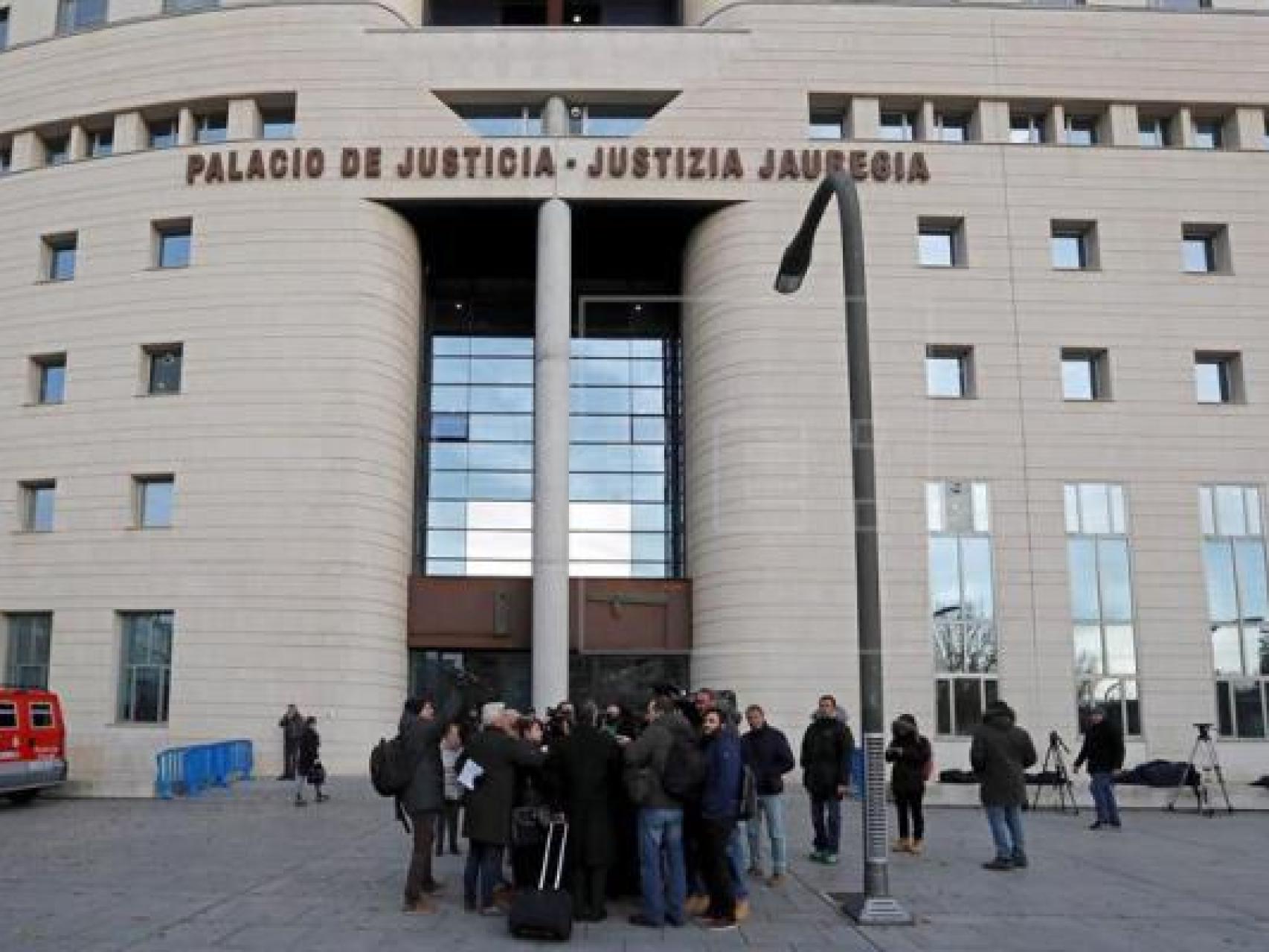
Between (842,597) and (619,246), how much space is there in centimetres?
1277

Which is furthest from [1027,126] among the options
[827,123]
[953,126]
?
[827,123]

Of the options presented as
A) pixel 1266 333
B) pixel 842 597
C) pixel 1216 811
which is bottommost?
pixel 1216 811

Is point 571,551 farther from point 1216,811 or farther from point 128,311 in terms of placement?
point 1216,811

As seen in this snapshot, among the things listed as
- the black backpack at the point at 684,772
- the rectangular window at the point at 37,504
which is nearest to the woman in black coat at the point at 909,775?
the black backpack at the point at 684,772

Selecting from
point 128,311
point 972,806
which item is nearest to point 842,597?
point 972,806

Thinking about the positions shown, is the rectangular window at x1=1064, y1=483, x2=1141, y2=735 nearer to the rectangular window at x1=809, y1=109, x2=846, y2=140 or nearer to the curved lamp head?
the rectangular window at x1=809, y1=109, x2=846, y2=140

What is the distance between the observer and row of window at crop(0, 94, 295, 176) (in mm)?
30359

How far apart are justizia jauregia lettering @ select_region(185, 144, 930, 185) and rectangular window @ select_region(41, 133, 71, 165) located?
729 cm

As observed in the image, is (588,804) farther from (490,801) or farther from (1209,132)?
(1209,132)

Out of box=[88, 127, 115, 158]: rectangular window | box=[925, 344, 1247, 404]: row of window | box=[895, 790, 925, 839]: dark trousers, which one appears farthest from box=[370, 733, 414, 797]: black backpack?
box=[88, 127, 115, 158]: rectangular window

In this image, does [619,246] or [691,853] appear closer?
[691,853]

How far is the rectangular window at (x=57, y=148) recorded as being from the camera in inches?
1270

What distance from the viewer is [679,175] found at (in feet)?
95.5

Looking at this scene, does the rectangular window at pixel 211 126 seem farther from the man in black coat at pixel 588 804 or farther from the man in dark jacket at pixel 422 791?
the man in black coat at pixel 588 804
